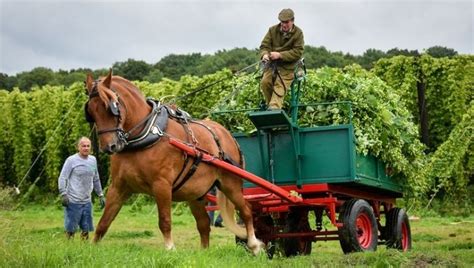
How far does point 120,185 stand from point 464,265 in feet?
13.4

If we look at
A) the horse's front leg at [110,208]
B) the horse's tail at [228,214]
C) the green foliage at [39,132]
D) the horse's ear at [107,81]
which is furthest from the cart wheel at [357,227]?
the green foliage at [39,132]

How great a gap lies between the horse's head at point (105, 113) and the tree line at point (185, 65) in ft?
99.5

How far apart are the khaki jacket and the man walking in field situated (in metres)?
3.09

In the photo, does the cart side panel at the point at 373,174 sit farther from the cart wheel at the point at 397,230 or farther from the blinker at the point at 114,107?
the blinker at the point at 114,107

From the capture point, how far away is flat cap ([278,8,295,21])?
1168cm

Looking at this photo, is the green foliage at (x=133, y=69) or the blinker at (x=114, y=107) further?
the green foliage at (x=133, y=69)

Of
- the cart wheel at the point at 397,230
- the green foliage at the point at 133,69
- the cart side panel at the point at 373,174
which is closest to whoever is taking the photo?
the cart side panel at the point at 373,174

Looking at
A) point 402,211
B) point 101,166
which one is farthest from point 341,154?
point 101,166

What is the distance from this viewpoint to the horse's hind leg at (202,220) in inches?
456

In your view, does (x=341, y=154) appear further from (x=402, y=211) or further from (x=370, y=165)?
(x=402, y=211)

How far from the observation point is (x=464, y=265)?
387 inches

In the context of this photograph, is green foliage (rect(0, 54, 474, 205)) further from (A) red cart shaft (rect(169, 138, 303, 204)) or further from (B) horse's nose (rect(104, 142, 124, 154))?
(B) horse's nose (rect(104, 142, 124, 154))

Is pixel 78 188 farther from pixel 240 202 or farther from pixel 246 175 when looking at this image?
pixel 246 175

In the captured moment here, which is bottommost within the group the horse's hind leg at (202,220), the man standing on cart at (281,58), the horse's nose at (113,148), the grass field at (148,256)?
the grass field at (148,256)
